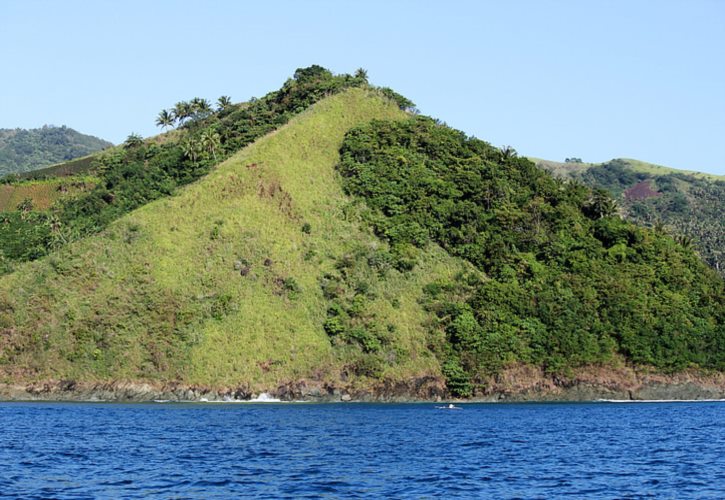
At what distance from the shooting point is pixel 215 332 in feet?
379

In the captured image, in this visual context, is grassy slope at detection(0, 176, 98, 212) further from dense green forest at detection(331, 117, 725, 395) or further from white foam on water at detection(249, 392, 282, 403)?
white foam on water at detection(249, 392, 282, 403)

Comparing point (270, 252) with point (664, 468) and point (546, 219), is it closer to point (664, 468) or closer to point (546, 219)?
point (546, 219)

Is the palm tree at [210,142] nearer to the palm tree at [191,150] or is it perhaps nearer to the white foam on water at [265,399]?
the palm tree at [191,150]

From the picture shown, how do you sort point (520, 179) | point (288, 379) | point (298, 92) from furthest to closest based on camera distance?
point (298, 92)
point (520, 179)
point (288, 379)

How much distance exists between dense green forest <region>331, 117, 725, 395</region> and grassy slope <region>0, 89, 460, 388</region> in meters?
4.96

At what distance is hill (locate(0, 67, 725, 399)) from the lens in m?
114

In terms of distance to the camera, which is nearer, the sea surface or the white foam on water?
the sea surface

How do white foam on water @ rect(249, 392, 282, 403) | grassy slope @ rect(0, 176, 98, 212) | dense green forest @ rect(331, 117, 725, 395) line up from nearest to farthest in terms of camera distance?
white foam on water @ rect(249, 392, 282, 403) → dense green forest @ rect(331, 117, 725, 395) → grassy slope @ rect(0, 176, 98, 212)

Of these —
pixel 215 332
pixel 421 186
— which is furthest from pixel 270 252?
pixel 421 186

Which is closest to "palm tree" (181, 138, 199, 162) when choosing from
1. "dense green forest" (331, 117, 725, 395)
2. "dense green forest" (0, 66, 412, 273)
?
"dense green forest" (0, 66, 412, 273)

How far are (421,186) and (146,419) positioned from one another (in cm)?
7509

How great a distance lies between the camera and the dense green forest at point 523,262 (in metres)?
122

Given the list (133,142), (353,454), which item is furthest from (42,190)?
(353,454)

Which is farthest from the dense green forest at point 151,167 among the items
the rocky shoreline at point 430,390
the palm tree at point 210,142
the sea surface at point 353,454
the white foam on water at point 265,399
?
the sea surface at point 353,454
